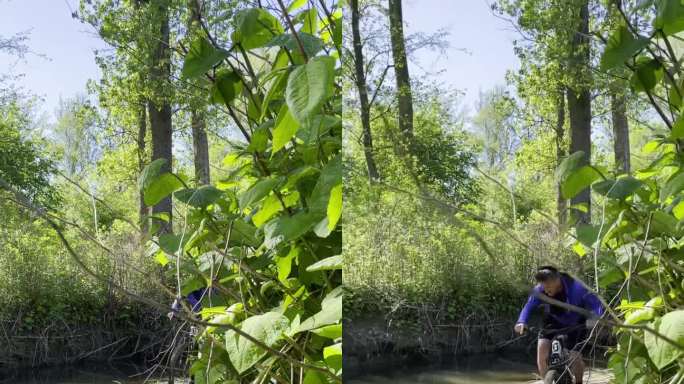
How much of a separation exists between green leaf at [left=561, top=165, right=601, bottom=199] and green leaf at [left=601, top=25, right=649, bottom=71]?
104 mm

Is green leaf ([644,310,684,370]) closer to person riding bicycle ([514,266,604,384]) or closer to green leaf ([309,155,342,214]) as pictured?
person riding bicycle ([514,266,604,384])

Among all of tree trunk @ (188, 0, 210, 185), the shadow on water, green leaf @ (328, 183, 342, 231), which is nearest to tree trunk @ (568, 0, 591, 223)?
green leaf @ (328, 183, 342, 231)

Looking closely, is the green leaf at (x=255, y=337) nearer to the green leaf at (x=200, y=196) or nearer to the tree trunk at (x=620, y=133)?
the green leaf at (x=200, y=196)

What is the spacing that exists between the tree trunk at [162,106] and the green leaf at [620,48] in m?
0.68

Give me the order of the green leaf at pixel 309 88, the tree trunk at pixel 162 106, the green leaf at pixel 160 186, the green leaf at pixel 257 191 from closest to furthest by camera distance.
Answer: the green leaf at pixel 309 88
the green leaf at pixel 257 191
the green leaf at pixel 160 186
the tree trunk at pixel 162 106

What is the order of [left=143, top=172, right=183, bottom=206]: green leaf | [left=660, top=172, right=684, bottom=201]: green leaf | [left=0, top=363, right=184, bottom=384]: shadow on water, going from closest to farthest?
[left=660, top=172, right=684, bottom=201]: green leaf
[left=143, top=172, right=183, bottom=206]: green leaf
[left=0, top=363, right=184, bottom=384]: shadow on water

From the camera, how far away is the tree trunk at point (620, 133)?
0.64m

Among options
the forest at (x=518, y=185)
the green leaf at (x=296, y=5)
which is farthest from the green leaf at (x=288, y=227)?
the green leaf at (x=296, y=5)

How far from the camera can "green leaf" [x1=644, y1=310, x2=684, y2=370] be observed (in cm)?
52

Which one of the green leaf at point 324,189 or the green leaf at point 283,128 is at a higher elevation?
the green leaf at point 283,128

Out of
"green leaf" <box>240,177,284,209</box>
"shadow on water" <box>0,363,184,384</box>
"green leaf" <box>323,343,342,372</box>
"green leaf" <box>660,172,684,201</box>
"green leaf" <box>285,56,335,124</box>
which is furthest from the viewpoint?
"shadow on water" <box>0,363,184,384</box>

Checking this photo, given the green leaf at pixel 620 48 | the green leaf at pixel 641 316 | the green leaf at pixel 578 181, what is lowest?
the green leaf at pixel 641 316

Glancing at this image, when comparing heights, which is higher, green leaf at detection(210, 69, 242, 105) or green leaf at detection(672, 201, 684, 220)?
green leaf at detection(210, 69, 242, 105)

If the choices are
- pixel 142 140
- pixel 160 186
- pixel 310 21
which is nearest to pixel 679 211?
pixel 310 21
